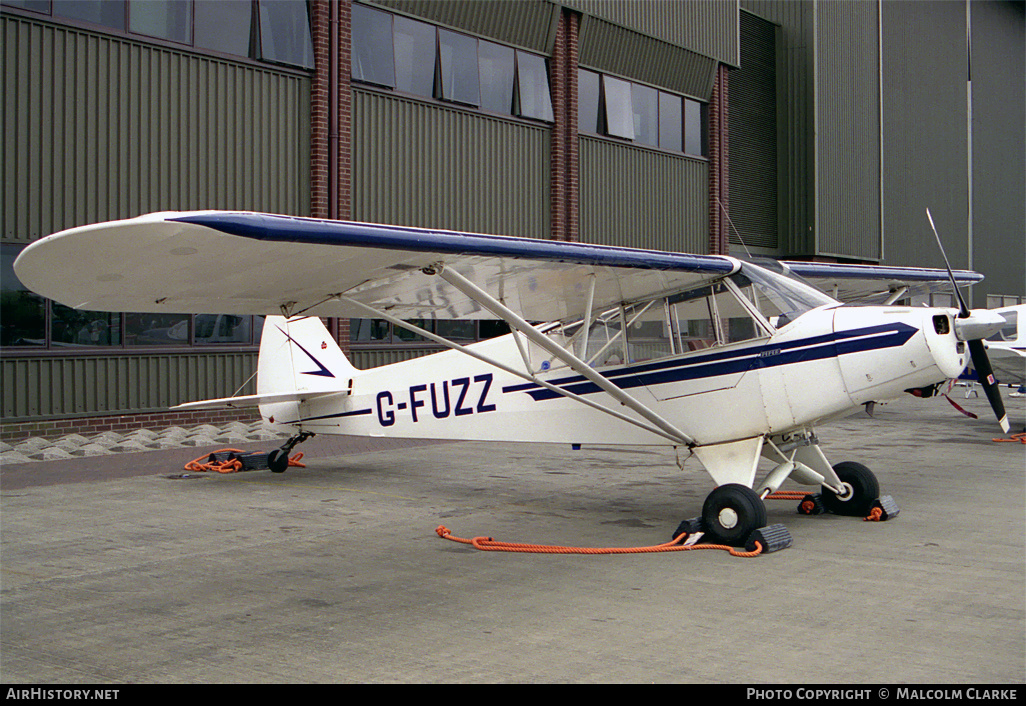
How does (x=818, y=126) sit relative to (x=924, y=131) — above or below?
below

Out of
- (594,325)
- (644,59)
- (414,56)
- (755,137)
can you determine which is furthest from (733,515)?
(755,137)

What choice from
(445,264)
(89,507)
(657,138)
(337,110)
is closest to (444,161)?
(337,110)

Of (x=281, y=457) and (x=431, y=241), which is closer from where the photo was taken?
(x=431, y=241)

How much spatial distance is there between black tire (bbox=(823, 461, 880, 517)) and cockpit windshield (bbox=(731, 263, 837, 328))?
172cm

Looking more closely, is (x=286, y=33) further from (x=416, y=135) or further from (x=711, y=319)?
(x=711, y=319)

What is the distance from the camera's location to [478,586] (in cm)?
595

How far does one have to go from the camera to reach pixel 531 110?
19.9 meters

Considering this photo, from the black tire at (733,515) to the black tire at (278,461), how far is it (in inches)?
239

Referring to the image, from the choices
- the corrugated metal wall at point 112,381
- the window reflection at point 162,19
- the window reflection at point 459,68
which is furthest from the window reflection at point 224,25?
the corrugated metal wall at point 112,381

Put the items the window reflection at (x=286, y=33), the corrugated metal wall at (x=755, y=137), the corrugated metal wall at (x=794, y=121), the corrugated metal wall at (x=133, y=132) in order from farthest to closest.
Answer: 1. the corrugated metal wall at (x=794, y=121)
2. the corrugated metal wall at (x=755, y=137)
3. the window reflection at (x=286, y=33)
4. the corrugated metal wall at (x=133, y=132)

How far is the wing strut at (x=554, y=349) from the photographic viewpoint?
6332mm

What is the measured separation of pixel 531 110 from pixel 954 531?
47.8 feet

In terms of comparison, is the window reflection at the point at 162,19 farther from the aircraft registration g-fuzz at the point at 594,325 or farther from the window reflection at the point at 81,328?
the aircraft registration g-fuzz at the point at 594,325

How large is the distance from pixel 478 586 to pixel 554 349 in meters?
2.06
